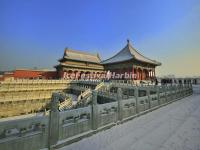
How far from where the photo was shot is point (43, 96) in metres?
25.3

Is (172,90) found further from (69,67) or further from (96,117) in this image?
(69,67)

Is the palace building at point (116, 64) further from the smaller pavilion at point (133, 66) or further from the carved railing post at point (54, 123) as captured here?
the carved railing post at point (54, 123)

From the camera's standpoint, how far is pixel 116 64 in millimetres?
32031

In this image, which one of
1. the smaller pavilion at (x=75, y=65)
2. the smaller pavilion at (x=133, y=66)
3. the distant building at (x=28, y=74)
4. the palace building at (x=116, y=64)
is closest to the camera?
the smaller pavilion at (x=133, y=66)

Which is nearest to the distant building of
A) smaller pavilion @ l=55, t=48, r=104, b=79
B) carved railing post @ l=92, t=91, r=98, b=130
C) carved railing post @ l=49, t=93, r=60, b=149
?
smaller pavilion @ l=55, t=48, r=104, b=79

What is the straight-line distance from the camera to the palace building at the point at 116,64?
96.9 feet

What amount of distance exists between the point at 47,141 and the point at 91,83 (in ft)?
72.6

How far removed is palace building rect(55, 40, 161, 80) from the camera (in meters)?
29.5

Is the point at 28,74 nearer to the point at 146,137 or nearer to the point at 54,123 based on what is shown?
the point at 54,123

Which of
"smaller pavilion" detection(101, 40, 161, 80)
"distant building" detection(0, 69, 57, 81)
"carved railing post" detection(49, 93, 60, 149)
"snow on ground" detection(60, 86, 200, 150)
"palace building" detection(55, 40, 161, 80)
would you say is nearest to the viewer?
"carved railing post" detection(49, 93, 60, 149)

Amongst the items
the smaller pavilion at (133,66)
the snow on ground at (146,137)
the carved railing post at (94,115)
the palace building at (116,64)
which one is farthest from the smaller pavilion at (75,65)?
the snow on ground at (146,137)

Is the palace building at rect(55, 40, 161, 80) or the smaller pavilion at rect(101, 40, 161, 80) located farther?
the palace building at rect(55, 40, 161, 80)

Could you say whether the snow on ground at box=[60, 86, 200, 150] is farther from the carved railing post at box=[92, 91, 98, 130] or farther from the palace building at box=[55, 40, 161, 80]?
the palace building at box=[55, 40, 161, 80]

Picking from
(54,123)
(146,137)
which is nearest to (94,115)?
(54,123)
